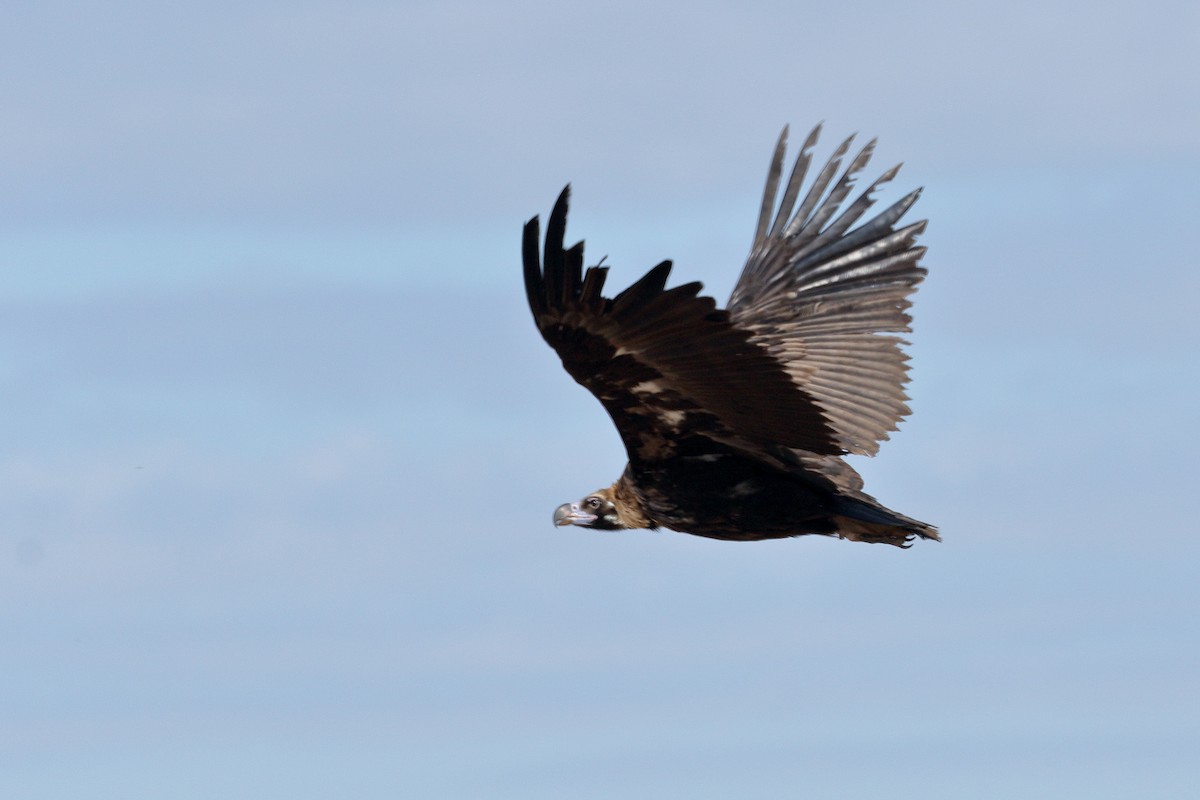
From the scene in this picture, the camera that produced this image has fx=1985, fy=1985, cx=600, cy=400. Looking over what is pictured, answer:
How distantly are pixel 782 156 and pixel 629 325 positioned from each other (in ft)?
16.3

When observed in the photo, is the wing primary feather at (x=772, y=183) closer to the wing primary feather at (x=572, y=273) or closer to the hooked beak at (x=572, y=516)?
the hooked beak at (x=572, y=516)

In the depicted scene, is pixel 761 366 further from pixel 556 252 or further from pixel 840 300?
pixel 840 300

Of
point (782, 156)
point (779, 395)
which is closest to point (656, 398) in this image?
point (779, 395)

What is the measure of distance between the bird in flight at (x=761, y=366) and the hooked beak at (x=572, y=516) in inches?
0.4

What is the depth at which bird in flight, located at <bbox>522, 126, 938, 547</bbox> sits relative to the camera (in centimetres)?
1086

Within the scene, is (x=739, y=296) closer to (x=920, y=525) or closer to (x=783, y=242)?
(x=783, y=242)

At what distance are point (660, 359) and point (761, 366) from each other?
0.57 m

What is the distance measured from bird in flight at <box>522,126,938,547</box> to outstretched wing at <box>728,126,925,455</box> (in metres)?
0.01

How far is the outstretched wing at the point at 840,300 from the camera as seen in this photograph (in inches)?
564

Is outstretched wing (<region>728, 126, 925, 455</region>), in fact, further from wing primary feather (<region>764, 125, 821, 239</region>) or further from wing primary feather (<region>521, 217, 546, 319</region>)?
wing primary feather (<region>521, 217, 546, 319</region>)

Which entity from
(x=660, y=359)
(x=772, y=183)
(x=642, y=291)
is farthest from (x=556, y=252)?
(x=772, y=183)

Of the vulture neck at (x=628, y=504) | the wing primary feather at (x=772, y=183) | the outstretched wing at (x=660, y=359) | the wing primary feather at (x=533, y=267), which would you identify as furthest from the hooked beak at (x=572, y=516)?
the wing primary feather at (x=533, y=267)

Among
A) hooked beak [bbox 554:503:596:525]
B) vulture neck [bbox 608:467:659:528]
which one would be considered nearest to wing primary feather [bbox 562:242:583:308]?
vulture neck [bbox 608:467:659:528]

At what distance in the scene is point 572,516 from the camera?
14.6 metres
